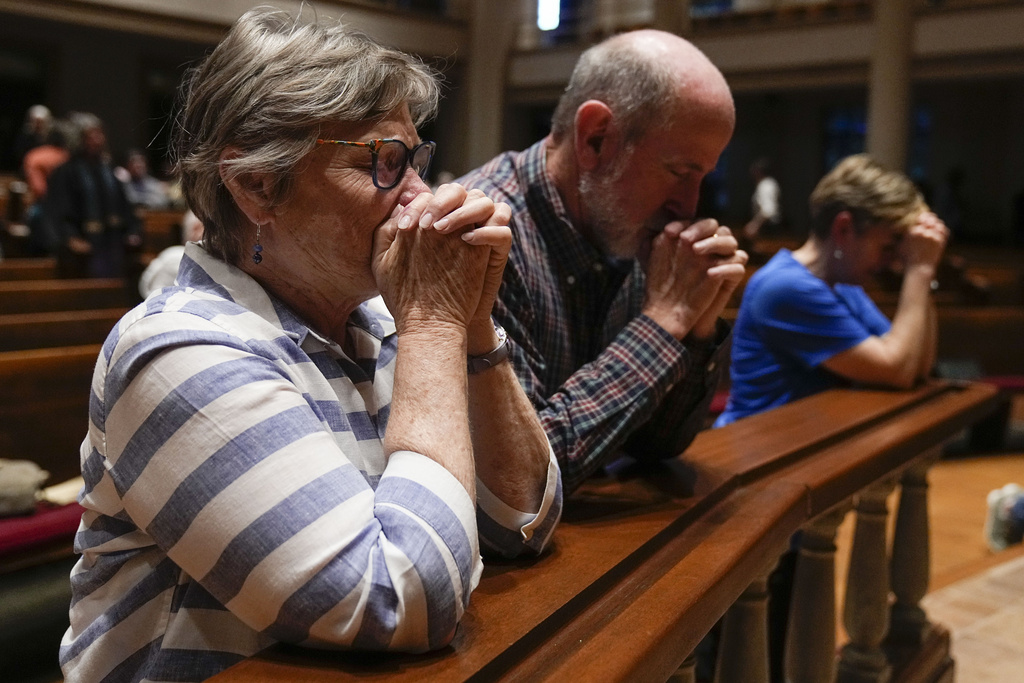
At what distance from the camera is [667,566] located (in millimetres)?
1154

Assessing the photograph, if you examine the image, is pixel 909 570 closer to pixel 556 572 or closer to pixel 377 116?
pixel 556 572

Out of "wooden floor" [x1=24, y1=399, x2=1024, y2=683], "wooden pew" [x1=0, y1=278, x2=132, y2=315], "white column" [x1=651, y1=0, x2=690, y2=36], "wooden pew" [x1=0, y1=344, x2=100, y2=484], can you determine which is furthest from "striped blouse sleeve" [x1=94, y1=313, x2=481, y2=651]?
"white column" [x1=651, y1=0, x2=690, y2=36]

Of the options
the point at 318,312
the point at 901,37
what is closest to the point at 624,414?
the point at 318,312

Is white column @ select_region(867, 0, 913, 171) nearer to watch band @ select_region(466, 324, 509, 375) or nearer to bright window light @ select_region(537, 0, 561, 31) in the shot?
bright window light @ select_region(537, 0, 561, 31)

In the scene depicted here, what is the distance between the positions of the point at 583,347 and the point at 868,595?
2.97 feet

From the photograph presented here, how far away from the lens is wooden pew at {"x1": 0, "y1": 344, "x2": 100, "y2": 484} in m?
2.36

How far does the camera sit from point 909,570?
2.29m

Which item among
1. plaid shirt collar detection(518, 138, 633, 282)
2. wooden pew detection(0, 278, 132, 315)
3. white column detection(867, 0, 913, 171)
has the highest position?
white column detection(867, 0, 913, 171)

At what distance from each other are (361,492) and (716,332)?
2.77 feet

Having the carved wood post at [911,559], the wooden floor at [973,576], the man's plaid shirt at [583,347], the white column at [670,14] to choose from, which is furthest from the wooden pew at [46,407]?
the white column at [670,14]

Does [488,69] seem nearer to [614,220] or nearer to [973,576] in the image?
[973,576]

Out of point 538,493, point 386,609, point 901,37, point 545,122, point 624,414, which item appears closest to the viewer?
point 386,609

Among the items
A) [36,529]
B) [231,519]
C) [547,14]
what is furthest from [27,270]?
[547,14]

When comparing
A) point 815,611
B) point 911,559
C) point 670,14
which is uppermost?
point 670,14
